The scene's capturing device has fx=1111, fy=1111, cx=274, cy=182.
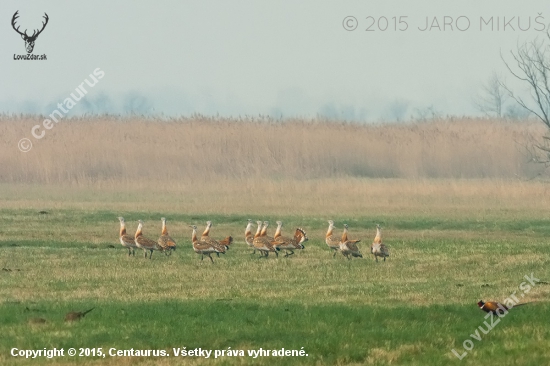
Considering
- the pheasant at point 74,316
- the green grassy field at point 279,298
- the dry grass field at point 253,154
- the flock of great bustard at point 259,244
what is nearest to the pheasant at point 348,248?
the flock of great bustard at point 259,244

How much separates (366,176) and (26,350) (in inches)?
1224

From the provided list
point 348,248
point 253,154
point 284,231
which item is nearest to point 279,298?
point 348,248

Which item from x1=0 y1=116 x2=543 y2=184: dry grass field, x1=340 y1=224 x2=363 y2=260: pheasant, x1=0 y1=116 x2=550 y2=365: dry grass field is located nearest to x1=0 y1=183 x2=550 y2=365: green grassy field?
x1=0 y1=116 x2=550 y2=365: dry grass field

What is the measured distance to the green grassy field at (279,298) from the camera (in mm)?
11102

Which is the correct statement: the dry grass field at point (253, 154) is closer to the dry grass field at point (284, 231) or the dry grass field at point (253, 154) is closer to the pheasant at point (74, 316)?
the dry grass field at point (284, 231)

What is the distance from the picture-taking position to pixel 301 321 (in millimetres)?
12383

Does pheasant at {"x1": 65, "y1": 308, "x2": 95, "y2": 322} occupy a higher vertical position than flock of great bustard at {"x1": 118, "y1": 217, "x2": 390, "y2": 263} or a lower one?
lower

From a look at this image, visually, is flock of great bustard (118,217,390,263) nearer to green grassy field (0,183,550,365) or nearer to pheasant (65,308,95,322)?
green grassy field (0,183,550,365)

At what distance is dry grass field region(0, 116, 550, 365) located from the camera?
11.6 m

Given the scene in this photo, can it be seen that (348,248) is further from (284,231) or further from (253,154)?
(253,154)

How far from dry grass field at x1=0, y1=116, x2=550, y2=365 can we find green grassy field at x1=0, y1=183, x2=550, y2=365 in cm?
4

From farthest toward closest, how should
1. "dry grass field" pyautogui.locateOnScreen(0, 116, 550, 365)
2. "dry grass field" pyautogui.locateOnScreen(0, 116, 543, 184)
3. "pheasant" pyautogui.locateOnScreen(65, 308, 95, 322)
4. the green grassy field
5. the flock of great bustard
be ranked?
1. "dry grass field" pyautogui.locateOnScreen(0, 116, 543, 184)
2. the flock of great bustard
3. "pheasant" pyautogui.locateOnScreen(65, 308, 95, 322)
4. "dry grass field" pyautogui.locateOnScreen(0, 116, 550, 365)
5. the green grassy field

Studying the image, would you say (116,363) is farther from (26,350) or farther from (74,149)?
(74,149)

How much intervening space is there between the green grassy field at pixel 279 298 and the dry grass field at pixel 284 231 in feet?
0.13
